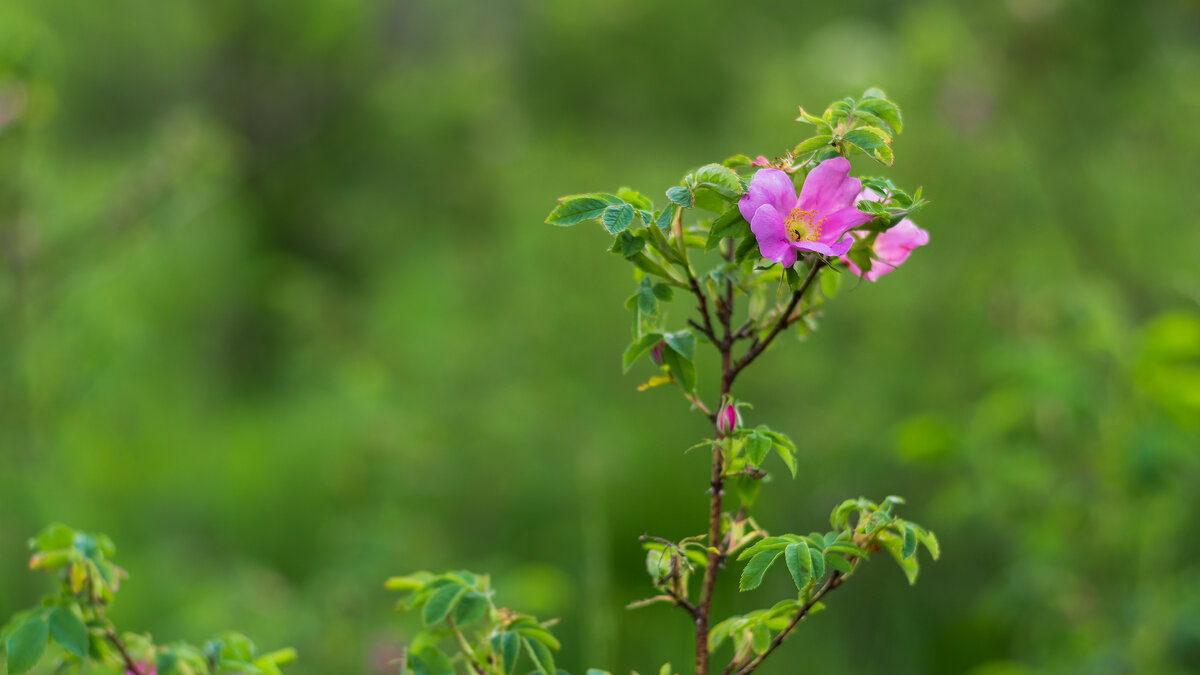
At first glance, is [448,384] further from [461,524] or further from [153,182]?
[153,182]

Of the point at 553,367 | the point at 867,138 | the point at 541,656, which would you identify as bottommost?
the point at 541,656

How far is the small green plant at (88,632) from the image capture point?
0.80 metres

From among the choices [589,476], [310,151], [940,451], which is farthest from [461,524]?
[310,151]

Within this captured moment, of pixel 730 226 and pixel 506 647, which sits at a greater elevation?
pixel 730 226

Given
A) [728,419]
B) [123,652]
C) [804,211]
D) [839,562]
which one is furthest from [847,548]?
[123,652]

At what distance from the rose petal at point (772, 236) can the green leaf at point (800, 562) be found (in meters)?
0.19

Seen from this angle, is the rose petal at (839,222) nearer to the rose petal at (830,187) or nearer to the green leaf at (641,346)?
the rose petal at (830,187)

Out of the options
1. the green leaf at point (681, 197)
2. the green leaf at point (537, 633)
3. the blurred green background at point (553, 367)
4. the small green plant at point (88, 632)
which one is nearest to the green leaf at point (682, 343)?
the green leaf at point (681, 197)

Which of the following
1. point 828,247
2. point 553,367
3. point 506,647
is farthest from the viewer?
point 553,367

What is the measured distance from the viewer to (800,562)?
708mm

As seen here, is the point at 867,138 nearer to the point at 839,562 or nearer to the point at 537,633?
the point at 839,562

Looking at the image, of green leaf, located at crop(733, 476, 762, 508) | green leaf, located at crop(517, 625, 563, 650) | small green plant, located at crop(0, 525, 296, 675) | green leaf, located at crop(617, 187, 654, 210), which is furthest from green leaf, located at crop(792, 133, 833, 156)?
small green plant, located at crop(0, 525, 296, 675)

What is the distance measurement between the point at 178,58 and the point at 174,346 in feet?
5.40

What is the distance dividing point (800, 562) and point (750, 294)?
8.3 inches
